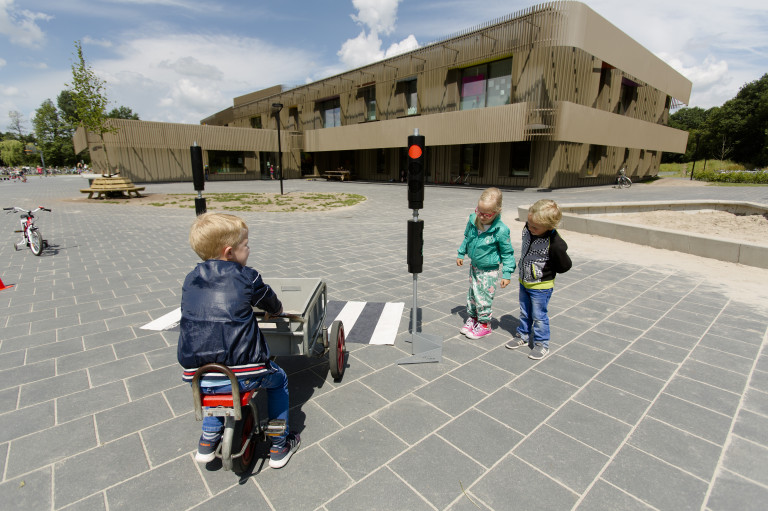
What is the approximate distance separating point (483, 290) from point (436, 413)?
1.60 meters

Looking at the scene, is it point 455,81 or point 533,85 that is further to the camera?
point 455,81

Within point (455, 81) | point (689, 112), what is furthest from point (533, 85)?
point (689, 112)

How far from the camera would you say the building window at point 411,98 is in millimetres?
28811

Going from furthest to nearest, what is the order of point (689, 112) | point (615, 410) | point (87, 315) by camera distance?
1. point (689, 112)
2. point (87, 315)
3. point (615, 410)

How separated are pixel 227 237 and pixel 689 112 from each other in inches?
4343

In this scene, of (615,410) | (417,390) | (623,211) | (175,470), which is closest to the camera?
(175,470)

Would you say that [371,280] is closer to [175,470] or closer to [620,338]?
[620,338]

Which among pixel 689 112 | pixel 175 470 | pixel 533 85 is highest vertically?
pixel 689 112

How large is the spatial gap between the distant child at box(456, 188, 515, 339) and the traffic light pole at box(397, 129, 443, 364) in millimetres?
540

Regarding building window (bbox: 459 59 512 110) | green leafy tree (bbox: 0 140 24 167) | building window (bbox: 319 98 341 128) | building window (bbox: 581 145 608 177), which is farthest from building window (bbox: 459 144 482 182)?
green leafy tree (bbox: 0 140 24 167)

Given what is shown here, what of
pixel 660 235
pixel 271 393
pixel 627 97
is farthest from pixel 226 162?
pixel 271 393

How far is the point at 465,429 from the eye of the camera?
2.75m

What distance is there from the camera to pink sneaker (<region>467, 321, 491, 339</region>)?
4.21 metres

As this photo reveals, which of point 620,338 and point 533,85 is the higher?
point 533,85
